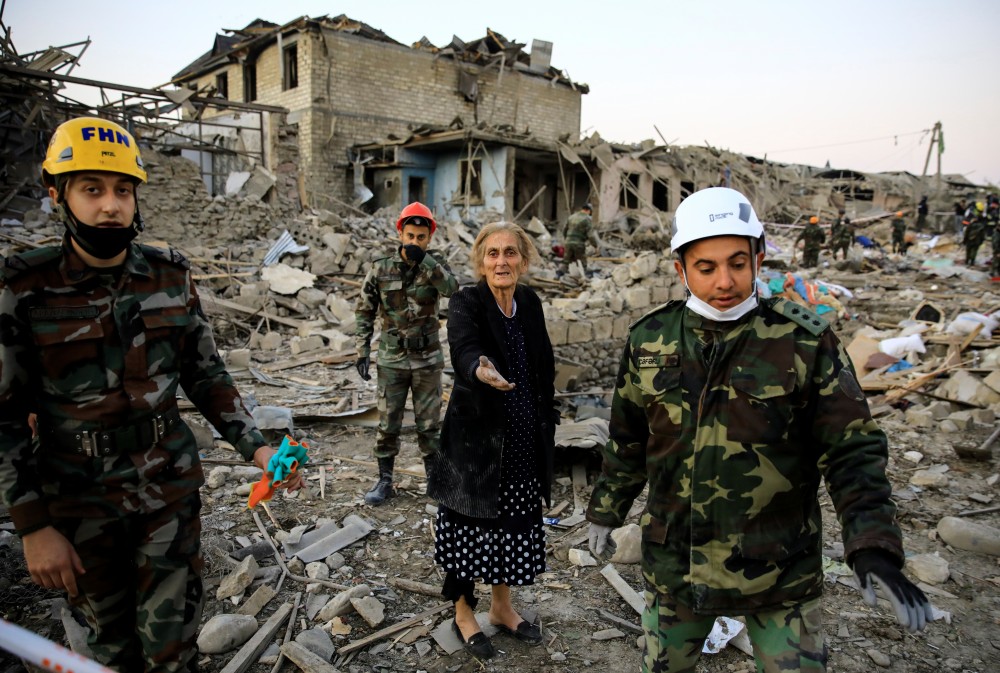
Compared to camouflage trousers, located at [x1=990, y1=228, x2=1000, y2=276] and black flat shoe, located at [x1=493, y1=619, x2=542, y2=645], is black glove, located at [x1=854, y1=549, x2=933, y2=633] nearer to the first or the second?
black flat shoe, located at [x1=493, y1=619, x2=542, y2=645]

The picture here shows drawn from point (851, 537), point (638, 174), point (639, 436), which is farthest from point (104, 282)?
point (638, 174)

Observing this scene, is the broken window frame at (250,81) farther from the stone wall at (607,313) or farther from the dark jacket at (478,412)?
the dark jacket at (478,412)

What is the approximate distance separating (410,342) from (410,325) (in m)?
0.12

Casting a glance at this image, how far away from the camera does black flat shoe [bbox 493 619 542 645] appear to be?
2.92 metres

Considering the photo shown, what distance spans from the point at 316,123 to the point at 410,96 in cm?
423

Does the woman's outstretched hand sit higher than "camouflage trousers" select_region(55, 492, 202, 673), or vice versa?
the woman's outstretched hand

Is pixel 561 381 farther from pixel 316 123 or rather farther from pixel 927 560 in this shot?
pixel 316 123

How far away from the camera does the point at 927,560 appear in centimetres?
367

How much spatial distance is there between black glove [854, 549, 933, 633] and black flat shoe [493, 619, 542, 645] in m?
1.80

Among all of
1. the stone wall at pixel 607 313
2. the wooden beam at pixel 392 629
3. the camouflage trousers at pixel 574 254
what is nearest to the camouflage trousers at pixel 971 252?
the camouflage trousers at pixel 574 254

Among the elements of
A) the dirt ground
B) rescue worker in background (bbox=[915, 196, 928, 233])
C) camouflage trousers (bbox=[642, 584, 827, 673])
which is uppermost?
rescue worker in background (bbox=[915, 196, 928, 233])

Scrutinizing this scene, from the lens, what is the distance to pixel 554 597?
3402 mm

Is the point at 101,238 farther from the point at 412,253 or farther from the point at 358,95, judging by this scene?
the point at 358,95

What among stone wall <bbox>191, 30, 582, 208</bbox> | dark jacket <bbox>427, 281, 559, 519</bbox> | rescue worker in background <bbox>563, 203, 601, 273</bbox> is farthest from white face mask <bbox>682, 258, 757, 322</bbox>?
stone wall <bbox>191, 30, 582, 208</bbox>
